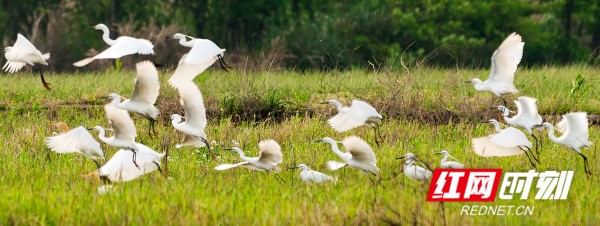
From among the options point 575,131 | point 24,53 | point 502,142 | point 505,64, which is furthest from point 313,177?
point 24,53

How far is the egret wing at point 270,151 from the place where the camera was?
7.20m

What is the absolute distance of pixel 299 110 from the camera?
42.1 feet

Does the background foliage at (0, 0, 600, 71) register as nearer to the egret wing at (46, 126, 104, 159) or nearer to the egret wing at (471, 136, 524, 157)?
the egret wing at (471, 136, 524, 157)

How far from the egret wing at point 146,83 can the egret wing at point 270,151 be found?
734mm

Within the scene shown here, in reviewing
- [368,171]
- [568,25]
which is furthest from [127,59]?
[368,171]

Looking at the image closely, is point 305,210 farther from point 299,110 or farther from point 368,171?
point 299,110

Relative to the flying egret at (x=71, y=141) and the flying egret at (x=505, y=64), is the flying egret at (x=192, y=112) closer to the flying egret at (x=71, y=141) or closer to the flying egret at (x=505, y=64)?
the flying egret at (x=71, y=141)

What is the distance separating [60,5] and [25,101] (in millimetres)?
16992

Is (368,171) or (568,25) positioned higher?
(368,171)

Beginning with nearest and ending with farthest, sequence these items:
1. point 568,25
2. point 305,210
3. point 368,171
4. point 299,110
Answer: point 305,210
point 368,171
point 299,110
point 568,25

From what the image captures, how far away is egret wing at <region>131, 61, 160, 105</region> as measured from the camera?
683 centimetres

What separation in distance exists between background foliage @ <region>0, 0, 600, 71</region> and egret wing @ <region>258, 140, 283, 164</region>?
16510 mm

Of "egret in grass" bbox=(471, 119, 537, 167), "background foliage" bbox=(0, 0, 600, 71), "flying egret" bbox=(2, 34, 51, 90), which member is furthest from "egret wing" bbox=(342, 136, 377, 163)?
"background foliage" bbox=(0, 0, 600, 71)

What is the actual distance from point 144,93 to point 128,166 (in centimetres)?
58
